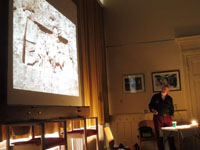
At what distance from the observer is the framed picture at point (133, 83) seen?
24.0 feet

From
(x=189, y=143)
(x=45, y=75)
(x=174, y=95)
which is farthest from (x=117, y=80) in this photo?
(x=45, y=75)

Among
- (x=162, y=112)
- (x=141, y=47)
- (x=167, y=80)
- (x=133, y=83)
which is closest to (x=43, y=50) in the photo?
(x=162, y=112)

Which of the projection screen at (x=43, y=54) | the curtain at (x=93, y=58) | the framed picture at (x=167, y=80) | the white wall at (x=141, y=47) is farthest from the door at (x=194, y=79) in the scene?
the projection screen at (x=43, y=54)

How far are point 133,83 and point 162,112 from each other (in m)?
1.78

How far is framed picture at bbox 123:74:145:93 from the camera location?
7301mm

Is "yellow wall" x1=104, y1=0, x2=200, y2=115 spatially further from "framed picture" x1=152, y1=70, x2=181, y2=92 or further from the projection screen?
the projection screen

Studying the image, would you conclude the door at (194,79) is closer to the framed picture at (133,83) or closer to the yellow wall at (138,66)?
the yellow wall at (138,66)

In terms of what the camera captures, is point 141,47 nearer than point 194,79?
No

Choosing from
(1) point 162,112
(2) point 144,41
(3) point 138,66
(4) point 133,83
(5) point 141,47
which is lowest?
(1) point 162,112

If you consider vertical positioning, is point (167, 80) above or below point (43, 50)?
below

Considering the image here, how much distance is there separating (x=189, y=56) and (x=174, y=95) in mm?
1218

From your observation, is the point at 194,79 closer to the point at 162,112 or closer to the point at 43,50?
the point at 162,112

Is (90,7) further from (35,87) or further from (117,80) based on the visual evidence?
(35,87)

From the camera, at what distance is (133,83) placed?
7.36 m
